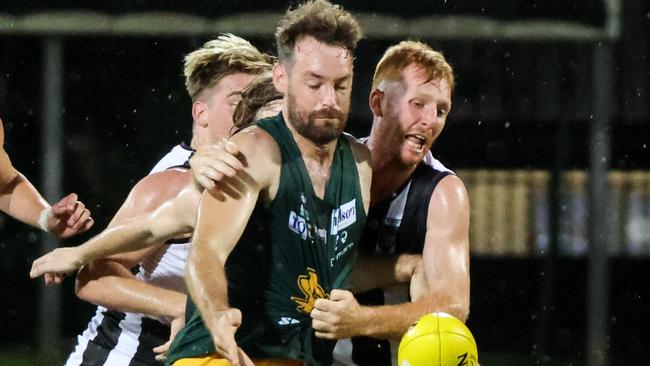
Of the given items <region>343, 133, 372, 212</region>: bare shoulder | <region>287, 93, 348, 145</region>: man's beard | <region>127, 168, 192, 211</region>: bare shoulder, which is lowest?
<region>127, 168, 192, 211</region>: bare shoulder

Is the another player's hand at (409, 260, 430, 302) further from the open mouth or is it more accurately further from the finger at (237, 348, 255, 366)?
the finger at (237, 348, 255, 366)

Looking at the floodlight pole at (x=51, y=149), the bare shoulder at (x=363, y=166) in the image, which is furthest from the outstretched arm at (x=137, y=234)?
the floodlight pole at (x=51, y=149)

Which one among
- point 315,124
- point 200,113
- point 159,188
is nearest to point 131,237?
point 159,188

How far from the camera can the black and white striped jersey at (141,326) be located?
16.1 feet

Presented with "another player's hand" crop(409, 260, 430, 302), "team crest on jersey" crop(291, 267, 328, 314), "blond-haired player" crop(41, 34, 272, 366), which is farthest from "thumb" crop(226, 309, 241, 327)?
"another player's hand" crop(409, 260, 430, 302)

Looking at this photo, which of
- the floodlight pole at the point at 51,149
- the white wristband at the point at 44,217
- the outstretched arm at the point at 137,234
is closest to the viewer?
the outstretched arm at the point at 137,234

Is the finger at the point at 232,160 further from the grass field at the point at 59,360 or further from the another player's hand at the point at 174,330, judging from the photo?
the grass field at the point at 59,360

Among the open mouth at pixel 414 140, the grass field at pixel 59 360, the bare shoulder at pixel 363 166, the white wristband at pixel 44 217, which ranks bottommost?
the grass field at pixel 59 360

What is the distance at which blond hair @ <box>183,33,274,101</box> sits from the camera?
16.7 ft

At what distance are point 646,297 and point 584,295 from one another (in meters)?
0.41

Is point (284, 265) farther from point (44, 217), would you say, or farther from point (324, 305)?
point (44, 217)

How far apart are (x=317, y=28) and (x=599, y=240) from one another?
5080mm

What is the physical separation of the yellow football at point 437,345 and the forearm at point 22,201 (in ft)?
5.55

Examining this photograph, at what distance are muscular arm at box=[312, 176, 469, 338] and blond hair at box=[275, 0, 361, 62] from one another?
0.65m
